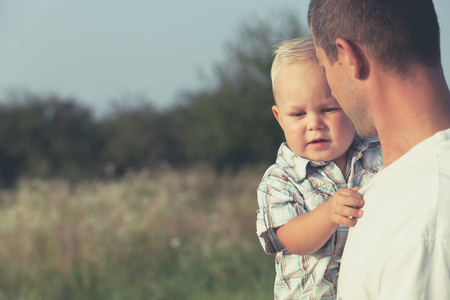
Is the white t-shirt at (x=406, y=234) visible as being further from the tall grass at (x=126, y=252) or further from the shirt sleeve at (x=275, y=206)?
Result: the tall grass at (x=126, y=252)

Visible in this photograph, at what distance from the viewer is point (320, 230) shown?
184 centimetres

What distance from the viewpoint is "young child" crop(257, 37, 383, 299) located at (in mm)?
2053

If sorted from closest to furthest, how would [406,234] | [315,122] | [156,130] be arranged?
1. [406,234]
2. [315,122]
3. [156,130]

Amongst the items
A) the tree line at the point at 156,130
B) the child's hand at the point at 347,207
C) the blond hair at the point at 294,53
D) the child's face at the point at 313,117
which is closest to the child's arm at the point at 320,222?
the child's hand at the point at 347,207

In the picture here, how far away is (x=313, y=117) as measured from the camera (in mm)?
2076

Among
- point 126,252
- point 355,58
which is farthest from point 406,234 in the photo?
point 126,252

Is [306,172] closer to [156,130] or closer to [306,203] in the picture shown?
[306,203]

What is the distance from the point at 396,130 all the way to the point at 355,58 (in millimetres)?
232

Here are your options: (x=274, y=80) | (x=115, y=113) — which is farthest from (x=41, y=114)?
(x=274, y=80)

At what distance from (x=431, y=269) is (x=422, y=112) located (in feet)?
1.44

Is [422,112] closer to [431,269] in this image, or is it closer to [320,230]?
[431,269]

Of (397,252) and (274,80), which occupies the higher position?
(274,80)

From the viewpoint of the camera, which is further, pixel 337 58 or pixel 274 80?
pixel 274 80

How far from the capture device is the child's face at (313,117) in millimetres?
2072
